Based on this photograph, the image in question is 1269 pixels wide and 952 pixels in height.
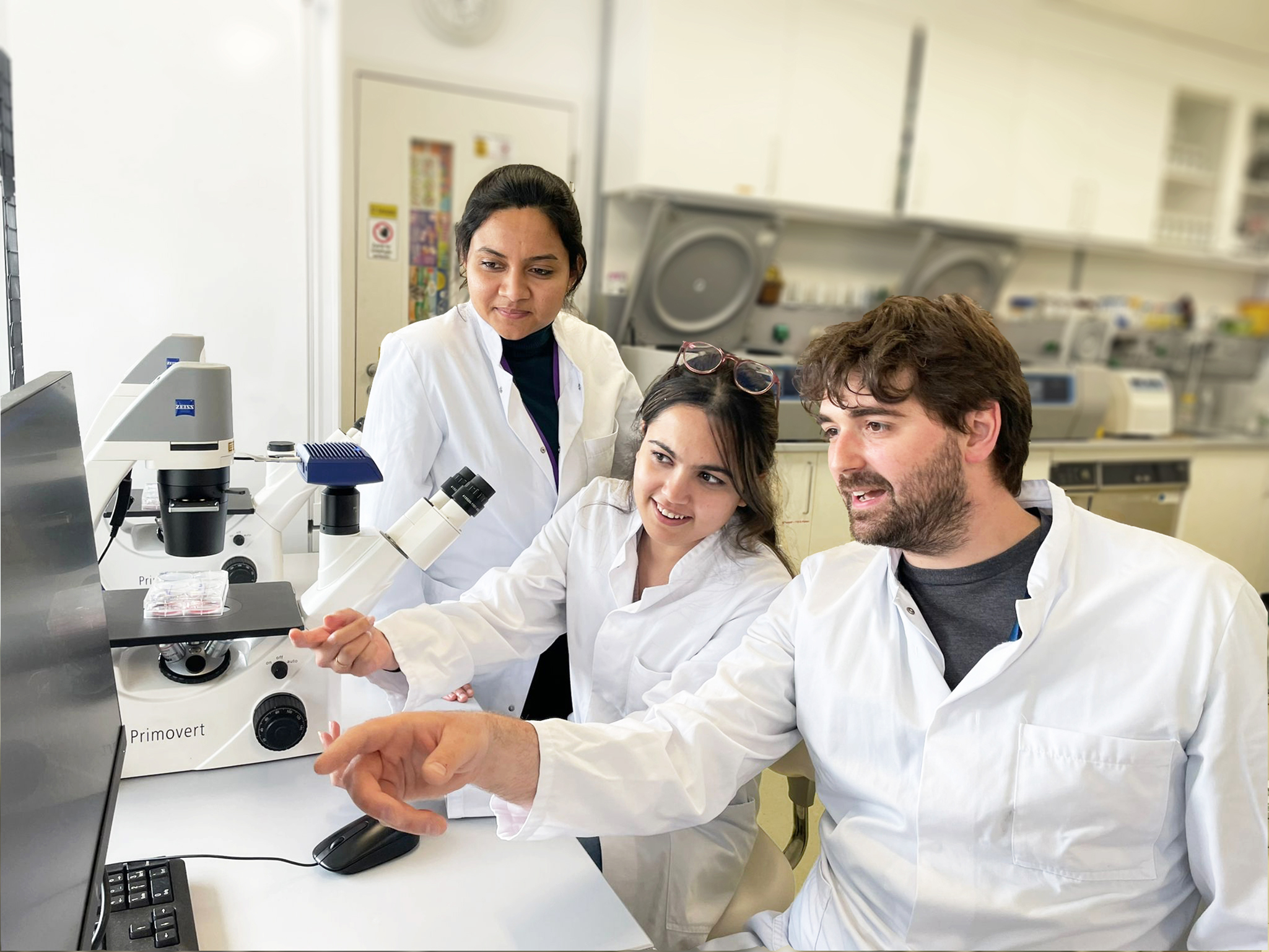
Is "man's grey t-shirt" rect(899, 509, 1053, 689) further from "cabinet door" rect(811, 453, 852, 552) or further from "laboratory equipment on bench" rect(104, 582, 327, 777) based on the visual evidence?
"laboratory equipment on bench" rect(104, 582, 327, 777)

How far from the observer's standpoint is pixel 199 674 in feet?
3.33

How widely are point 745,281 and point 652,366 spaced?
36.3 inches

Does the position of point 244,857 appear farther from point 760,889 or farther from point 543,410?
point 543,410

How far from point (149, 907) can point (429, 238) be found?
95 centimetres

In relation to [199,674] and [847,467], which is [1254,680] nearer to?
[847,467]

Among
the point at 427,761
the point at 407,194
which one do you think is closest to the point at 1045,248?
the point at 407,194

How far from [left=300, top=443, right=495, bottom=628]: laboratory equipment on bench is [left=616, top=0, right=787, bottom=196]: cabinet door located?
4.95 ft

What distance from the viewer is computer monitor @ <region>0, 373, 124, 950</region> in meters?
0.51

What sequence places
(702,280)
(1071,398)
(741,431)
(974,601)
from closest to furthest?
(974,601), (741,431), (1071,398), (702,280)

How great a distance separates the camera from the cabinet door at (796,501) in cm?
126

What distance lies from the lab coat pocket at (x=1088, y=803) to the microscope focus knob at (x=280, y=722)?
2.66 feet

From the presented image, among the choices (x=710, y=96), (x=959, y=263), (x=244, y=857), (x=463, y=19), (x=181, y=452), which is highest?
(x=710, y=96)

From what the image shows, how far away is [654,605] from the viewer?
1.20 m

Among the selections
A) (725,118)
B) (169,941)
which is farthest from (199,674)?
(725,118)
